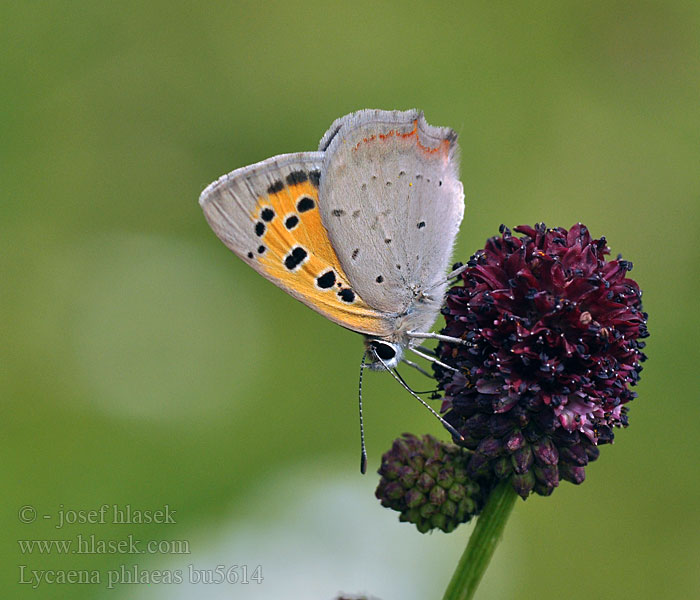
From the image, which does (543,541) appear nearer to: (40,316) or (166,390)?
(166,390)

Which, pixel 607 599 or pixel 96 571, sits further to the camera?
pixel 607 599

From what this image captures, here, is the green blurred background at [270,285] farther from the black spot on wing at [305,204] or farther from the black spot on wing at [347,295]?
the black spot on wing at [305,204]

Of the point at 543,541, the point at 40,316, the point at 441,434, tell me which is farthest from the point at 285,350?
the point at 543,541

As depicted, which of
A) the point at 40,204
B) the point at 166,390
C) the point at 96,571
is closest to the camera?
the point at 96,571

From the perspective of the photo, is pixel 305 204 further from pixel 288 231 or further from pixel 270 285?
pixel 270 285

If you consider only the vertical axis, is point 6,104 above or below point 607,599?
above
